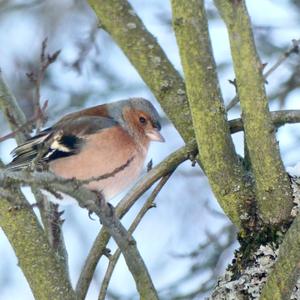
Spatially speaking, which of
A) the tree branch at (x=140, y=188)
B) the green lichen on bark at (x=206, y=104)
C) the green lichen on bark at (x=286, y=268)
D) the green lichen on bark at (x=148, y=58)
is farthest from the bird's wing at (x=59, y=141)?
the green lichen on bark at (x=286, y=268)

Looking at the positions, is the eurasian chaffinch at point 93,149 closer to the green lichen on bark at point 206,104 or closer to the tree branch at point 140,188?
the tree branch at point 140,188

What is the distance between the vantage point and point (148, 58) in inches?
169

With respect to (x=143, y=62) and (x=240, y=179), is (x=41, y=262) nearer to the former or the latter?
(x=240, y=179)

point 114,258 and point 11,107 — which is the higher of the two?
point 11,107

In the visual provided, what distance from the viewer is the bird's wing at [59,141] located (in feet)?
12.7

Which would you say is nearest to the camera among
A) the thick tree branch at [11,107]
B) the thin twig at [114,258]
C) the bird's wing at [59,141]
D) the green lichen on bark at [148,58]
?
the thin twig at [114,258]

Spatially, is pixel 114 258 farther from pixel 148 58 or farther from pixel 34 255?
pixel 148 58

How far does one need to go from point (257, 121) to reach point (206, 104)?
26 cm

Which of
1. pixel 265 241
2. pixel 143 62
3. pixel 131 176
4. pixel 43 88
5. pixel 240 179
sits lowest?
pixel 265 241

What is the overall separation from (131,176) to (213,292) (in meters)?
1.00

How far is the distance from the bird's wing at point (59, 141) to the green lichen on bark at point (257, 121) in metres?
1.10

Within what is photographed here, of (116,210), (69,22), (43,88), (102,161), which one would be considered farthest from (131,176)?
(69,22)

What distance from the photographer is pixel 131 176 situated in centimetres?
418

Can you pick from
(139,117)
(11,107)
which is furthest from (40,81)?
(139,117)
